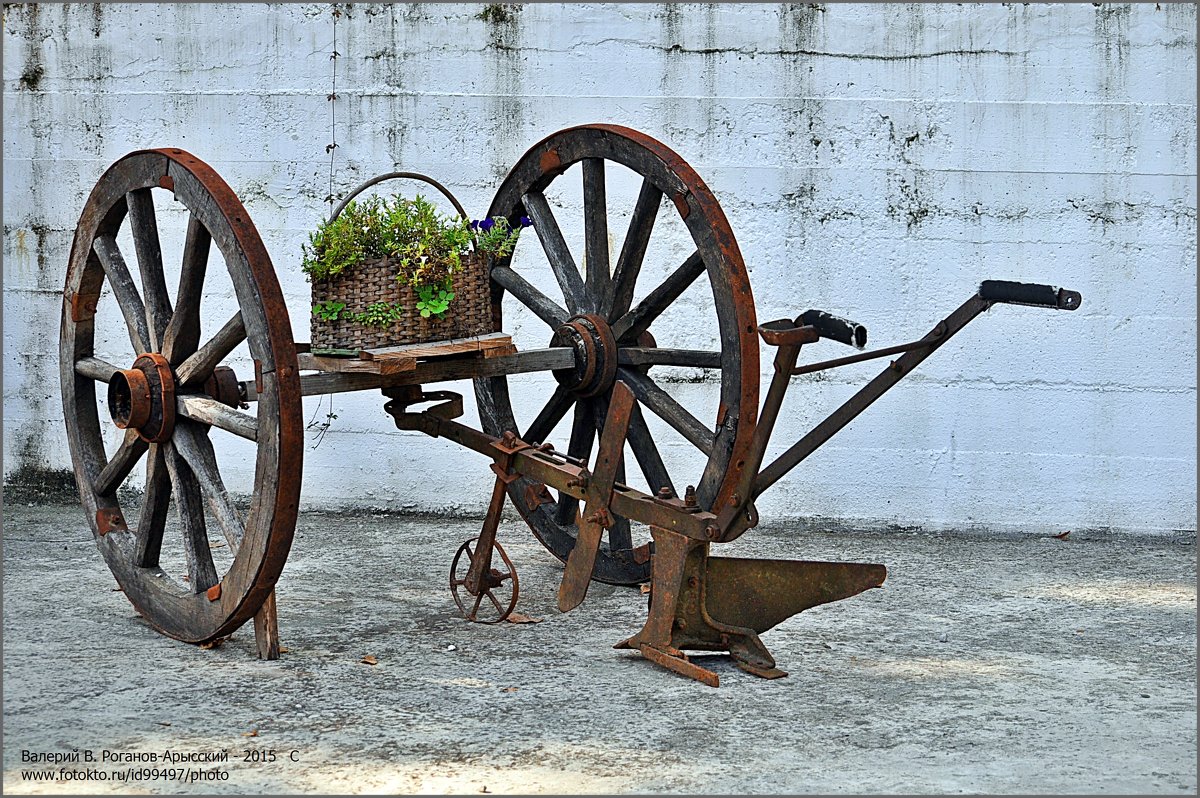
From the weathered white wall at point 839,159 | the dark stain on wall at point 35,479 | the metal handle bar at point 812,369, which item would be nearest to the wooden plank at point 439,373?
the metal handle bar at point 812,369

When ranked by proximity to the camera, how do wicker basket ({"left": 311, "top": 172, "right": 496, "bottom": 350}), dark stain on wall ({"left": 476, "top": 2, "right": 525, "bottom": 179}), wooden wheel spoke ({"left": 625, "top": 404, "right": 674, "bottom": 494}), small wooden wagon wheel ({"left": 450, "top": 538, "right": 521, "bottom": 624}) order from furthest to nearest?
dark stain on wall ({"left": 476, "top": 2, "right": 525, "bottom": 179}) < wooden wheel spoke ({"left": 625, "top": 404, "right": 674, "bottom": 494}) < small wooden wagon wheel ({"left": 450, "top": 538, "right": 521, "bottom": 624}) < wicker basket ({"left": 311, "top": 172, "right": 496, "bottom": 350})

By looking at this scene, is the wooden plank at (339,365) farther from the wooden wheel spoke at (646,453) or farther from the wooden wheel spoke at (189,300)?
the wooden wheel spoke at (646,453)

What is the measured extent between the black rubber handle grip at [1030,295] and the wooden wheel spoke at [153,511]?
279 cm

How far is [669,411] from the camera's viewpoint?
487 cm

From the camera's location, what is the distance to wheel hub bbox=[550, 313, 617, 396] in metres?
5.00

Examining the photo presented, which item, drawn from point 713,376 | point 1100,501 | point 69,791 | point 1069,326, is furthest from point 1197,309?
point 69,791

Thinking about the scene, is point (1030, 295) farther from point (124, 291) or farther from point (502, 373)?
point (124, 291)

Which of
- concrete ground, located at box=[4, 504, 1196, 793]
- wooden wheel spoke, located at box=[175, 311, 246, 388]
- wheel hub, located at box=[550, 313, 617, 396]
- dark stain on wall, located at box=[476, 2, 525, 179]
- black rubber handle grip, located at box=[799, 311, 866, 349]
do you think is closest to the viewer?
concrete ground, located at box=[4, 504, 1196, 793]

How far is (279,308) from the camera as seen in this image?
402 centimetres

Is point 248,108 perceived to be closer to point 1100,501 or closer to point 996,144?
point 996,144

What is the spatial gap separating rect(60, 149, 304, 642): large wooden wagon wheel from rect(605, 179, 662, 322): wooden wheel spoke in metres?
1.39

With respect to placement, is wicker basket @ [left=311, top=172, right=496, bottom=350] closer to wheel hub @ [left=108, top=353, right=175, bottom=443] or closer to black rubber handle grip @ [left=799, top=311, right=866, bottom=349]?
wheel hub @ [left=108, top=353, right=175, bottom=443]

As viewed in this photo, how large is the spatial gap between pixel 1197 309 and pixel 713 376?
226 cm

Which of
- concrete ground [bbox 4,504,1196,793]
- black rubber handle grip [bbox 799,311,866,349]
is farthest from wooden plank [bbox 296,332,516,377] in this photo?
black rubber handle grip [bbox 799,311,866,349]
